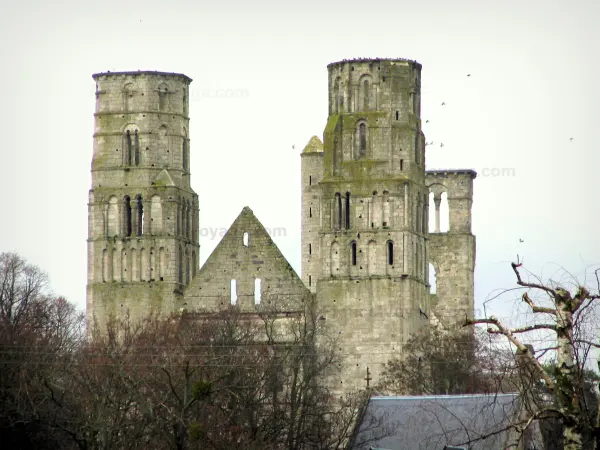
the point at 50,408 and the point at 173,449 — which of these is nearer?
the point at 173,449

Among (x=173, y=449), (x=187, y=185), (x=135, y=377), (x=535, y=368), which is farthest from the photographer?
(x=187, y=185)

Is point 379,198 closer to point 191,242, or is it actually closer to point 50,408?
point 191,242

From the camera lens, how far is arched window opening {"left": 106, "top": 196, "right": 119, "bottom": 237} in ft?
305

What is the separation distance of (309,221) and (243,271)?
807 centimetres

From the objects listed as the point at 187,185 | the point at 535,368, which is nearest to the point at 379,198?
the point at 187,185

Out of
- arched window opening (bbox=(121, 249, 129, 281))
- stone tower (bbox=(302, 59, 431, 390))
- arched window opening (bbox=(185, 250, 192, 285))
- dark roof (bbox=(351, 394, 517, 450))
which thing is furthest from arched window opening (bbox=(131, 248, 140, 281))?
dark roof (bbox=(351, 394, 517, 450))

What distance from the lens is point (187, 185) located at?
94500 millimetres

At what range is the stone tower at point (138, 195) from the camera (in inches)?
3637

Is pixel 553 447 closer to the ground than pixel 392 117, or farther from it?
closer to the ground

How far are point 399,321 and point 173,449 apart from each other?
35.1m

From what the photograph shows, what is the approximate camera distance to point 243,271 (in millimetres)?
90250

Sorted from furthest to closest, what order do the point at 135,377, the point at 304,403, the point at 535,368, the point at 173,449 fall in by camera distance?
the point at 304,403
the point at 135,377
the point at 173,449
the point at 535,368

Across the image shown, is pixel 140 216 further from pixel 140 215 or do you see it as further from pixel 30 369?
pixel 30 369

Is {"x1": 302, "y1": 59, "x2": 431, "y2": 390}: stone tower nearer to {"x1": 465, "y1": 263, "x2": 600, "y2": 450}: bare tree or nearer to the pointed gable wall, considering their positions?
the pointed gable wall
